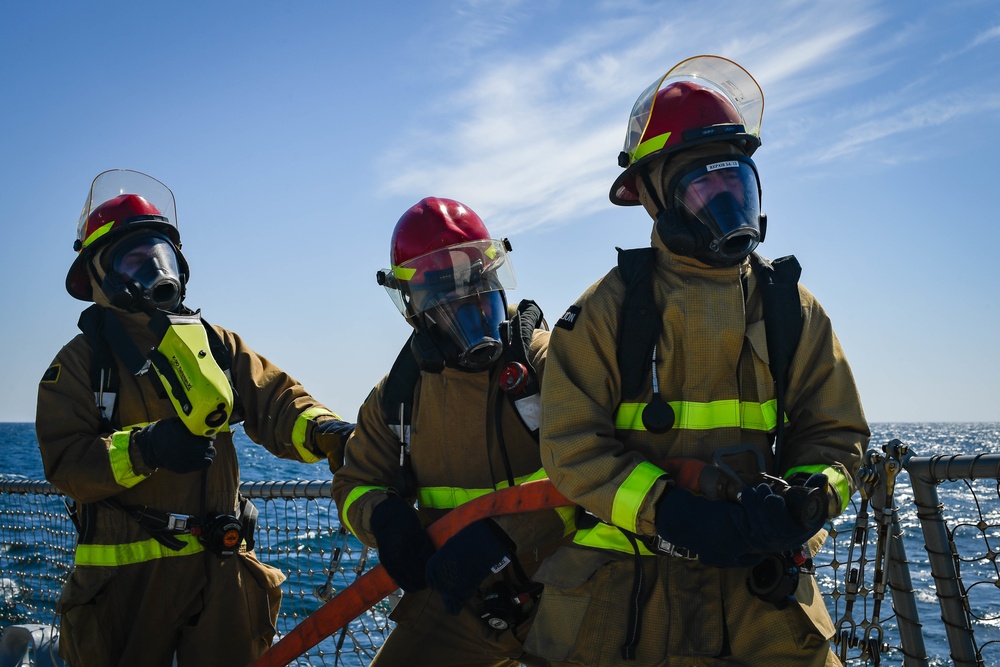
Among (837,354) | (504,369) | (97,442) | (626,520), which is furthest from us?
(97,442)

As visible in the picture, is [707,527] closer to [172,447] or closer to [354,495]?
[354,495]

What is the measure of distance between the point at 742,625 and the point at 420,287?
1.84m

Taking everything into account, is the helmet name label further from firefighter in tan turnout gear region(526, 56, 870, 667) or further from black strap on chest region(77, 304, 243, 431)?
black strap on chest region(77, 304, 243, 431)

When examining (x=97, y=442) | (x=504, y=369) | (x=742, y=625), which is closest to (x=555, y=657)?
(x=742, y=625)

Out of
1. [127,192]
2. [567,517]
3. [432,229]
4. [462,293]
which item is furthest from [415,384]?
[127,192]

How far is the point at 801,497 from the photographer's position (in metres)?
2.47

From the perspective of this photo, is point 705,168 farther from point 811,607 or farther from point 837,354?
point 811,607

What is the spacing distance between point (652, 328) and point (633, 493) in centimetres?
51

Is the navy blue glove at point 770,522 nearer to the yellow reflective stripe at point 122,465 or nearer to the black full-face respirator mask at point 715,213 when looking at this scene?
the black full-face respirator mask at point 715,213

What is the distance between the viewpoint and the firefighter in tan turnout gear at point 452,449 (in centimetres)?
348

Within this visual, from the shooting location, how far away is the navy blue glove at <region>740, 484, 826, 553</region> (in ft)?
7.95

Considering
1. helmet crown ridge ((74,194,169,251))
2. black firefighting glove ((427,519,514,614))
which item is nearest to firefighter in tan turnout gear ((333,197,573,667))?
black firefighting glove ((427,519,514,614))

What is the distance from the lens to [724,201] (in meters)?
2.87

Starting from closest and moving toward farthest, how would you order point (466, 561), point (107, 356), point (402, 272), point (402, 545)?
point (466, 561)
point (402, 545)
point (402, 272)
point (107, 356)
